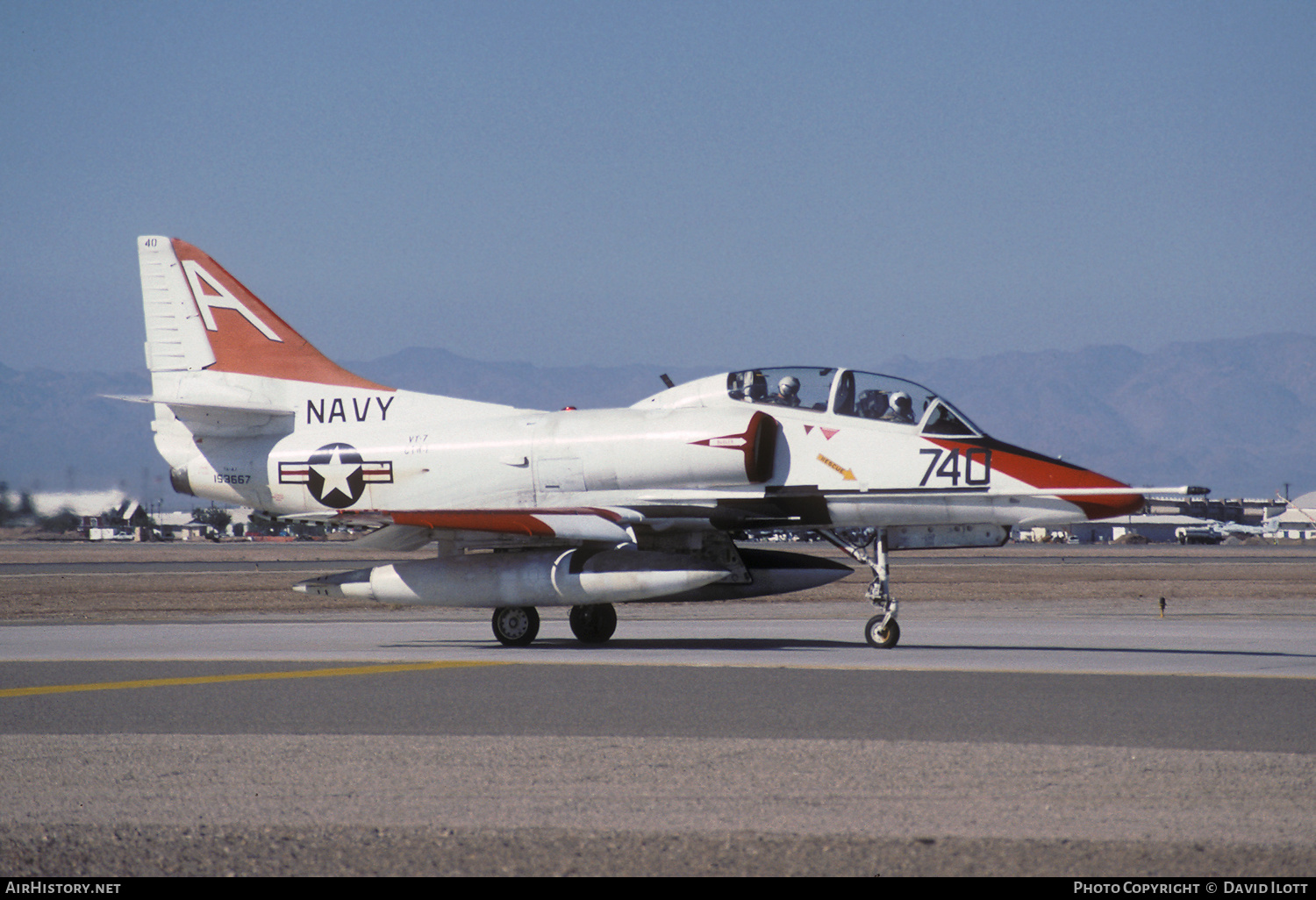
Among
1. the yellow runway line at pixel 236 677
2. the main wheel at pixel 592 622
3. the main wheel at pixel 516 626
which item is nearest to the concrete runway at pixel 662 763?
the yellow runway line at pixel 236 677

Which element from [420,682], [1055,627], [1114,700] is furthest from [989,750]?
[1055,627]

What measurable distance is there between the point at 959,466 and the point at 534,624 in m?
6.15

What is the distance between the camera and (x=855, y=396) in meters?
16.3

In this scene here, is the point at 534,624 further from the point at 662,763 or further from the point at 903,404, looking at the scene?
the point at 662,763

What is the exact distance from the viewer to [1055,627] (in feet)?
68.6

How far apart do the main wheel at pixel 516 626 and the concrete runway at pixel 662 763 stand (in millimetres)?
1507

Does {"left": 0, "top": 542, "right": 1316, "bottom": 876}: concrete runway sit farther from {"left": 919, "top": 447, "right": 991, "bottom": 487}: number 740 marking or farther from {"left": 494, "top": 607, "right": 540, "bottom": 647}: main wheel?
{"left": 919, "top": 447, "right": 991, "bottom": 487}: number 740 marking

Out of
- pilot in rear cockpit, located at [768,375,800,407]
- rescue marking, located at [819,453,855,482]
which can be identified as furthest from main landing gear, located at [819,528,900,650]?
pilot in rear cockpit, located at [768,375,800,407]

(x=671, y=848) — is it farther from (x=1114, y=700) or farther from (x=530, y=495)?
(x=530, y=495)

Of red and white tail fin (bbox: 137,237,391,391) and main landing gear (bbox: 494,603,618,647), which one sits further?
red and white tail fin (bbox: 137,237,391,391)

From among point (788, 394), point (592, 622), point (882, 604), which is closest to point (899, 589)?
point (592, 622)

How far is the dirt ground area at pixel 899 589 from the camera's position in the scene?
2778cm

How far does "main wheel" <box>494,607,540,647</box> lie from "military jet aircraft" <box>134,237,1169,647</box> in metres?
0.03

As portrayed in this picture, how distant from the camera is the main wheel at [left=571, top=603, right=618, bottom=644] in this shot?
17453mm
